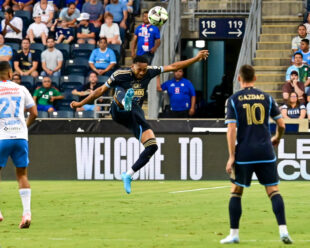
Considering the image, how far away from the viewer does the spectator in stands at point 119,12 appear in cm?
2577

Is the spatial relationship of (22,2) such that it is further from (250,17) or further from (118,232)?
(118,232)

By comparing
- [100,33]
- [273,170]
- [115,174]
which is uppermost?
[100,33]

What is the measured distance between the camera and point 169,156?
20.6 meters

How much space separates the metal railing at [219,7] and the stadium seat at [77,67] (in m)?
4.03

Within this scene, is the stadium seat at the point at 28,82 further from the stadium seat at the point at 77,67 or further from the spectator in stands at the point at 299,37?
the spectator in stands at the point at 299,37

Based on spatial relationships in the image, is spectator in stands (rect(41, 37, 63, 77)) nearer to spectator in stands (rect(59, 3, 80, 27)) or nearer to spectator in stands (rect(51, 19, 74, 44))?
spectator in stands (rect(51, 19, 74, 44))

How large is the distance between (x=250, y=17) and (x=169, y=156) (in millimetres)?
6384

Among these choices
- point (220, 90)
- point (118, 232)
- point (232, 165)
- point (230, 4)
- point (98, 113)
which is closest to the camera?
point (232, 165)

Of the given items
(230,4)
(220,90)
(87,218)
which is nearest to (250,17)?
(230,4)

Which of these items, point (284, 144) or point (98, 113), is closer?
point (284, 144)

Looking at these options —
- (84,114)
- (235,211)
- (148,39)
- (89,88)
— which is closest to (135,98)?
(235,211)

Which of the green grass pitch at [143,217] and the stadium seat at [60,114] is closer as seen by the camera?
the green grass pitch at [143,217]

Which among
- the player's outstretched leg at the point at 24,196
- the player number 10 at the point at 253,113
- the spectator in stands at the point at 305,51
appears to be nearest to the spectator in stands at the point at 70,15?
the spectator in stands at the point at 305,51

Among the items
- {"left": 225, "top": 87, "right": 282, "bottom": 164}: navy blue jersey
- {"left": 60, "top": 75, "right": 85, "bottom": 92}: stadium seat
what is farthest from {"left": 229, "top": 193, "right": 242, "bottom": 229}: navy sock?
{"left": 60, "top": 75, "right": 85, "bottom": 92}: stadium seat
